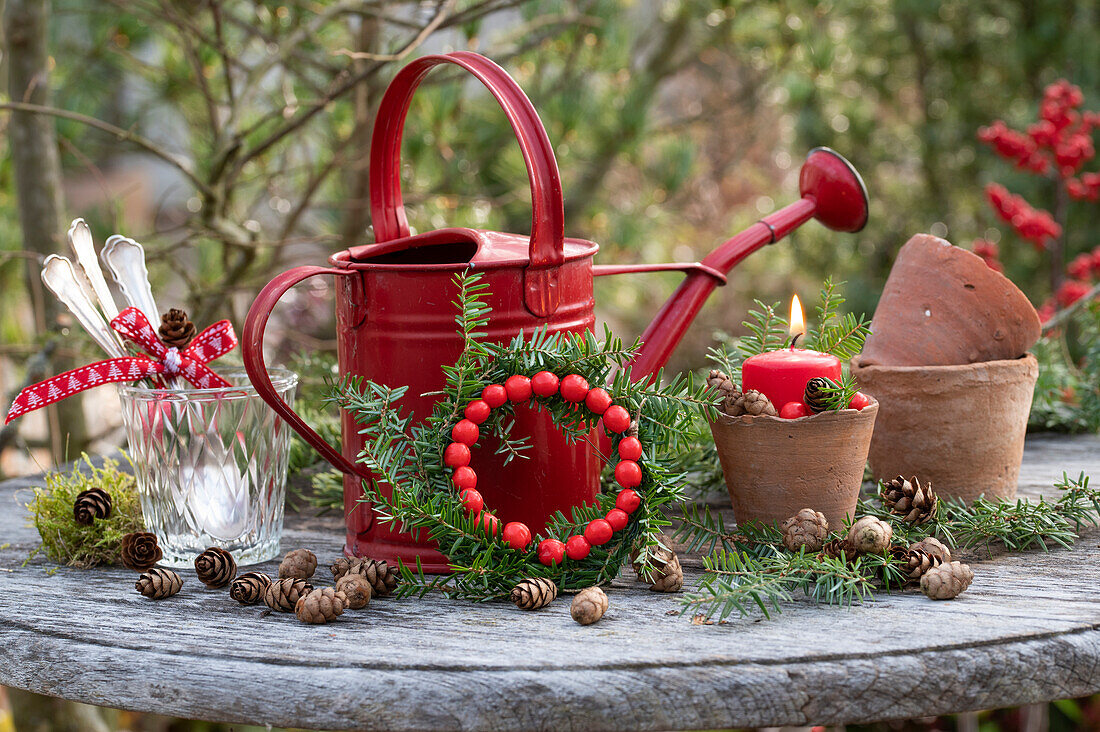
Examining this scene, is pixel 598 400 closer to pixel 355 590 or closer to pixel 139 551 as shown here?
pixel 355 590

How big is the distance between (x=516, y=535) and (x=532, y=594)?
5 cm

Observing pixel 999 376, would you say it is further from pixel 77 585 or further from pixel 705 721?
pixel 77 585

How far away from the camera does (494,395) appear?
83cm

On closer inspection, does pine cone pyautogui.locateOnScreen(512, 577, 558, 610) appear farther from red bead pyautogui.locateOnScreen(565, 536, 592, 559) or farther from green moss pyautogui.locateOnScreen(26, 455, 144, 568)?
green moss pyautogui.locateOnScreen(26, 455, 144, 568)

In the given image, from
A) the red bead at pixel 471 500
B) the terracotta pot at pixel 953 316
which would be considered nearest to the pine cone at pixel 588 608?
the red bead at pixel 471 500

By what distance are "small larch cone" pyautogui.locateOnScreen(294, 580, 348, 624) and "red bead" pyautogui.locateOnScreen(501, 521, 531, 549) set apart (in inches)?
5.7

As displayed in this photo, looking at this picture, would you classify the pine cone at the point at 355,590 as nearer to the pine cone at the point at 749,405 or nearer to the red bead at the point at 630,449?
the red bead at the point at 630,449

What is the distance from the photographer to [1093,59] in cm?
255

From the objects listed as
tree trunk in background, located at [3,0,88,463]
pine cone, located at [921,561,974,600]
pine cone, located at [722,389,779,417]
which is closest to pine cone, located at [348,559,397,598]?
pine cone, located at [722,389,779,417]

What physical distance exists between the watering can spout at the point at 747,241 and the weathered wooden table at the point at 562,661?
28cm

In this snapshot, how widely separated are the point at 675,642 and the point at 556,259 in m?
0.35

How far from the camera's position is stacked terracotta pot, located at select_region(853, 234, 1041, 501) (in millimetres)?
948

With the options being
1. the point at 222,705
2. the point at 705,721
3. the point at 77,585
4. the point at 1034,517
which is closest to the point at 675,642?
the point at 705,721

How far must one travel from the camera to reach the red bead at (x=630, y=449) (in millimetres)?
825
